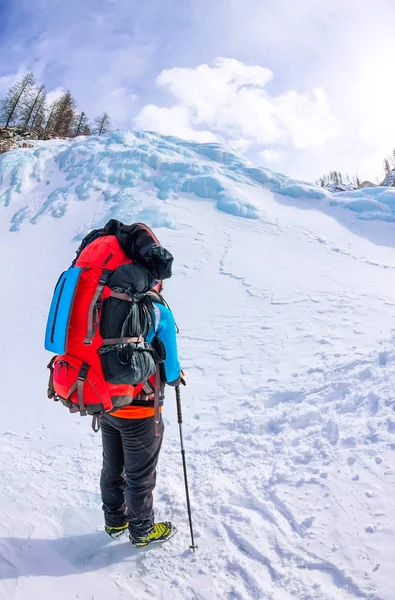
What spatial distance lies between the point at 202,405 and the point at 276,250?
9.64m

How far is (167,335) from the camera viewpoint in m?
2.53

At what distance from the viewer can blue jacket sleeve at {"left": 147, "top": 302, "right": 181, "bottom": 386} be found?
2.50 metres

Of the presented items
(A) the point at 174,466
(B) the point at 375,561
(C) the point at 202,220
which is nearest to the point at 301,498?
(B) the point at 375,561

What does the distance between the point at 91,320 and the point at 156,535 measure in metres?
1.71

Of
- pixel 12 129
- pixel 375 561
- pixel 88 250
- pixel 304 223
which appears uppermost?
pixel 12 129

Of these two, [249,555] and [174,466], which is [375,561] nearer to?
[249,555]

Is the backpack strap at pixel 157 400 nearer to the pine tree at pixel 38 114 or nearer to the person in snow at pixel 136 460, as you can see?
the person in snow at pixel 136 460

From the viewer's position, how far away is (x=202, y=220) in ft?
53.8

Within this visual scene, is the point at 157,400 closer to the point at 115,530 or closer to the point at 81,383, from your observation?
the point at 81,383

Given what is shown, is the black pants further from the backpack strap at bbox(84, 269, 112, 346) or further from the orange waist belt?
the backpack strap at bbox(84, 269, 112, 346)

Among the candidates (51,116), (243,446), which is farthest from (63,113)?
(243,446)

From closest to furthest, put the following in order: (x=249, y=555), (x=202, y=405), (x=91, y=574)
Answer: (x=91, y=574) < (x=249, y=555) < (x=202, y=405)

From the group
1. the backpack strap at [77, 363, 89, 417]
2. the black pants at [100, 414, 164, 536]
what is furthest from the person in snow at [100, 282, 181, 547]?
the backpack strap at [77, 363, 89, 417]

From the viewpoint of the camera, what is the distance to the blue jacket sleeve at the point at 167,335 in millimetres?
2500
